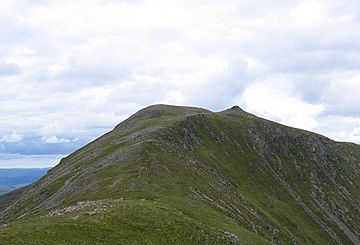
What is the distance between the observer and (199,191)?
89.4 metres

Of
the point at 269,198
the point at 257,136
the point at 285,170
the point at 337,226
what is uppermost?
the point at 257,136

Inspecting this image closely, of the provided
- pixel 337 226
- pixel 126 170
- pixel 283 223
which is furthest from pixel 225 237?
pixel 337 226

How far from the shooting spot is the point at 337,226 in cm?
14575

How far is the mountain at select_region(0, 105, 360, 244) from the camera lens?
5403 cm

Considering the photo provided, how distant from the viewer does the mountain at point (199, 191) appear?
54031 millimetres

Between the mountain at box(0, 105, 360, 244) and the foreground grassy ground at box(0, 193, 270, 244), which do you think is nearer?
the foreground grassy ground at box(0, 193, 270, 244)

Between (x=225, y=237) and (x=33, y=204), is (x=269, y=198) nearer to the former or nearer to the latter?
(x=33, y=204)

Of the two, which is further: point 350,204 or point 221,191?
point 350,204

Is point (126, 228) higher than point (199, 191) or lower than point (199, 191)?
lower

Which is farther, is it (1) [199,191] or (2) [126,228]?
(1) [199,191]

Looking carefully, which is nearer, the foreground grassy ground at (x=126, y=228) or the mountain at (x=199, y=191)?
the foreground grassy ground at (x=126, y=228)

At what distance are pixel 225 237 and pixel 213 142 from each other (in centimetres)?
9121

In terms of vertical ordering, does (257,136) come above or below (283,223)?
above

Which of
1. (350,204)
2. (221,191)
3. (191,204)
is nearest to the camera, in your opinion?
(191,204)
